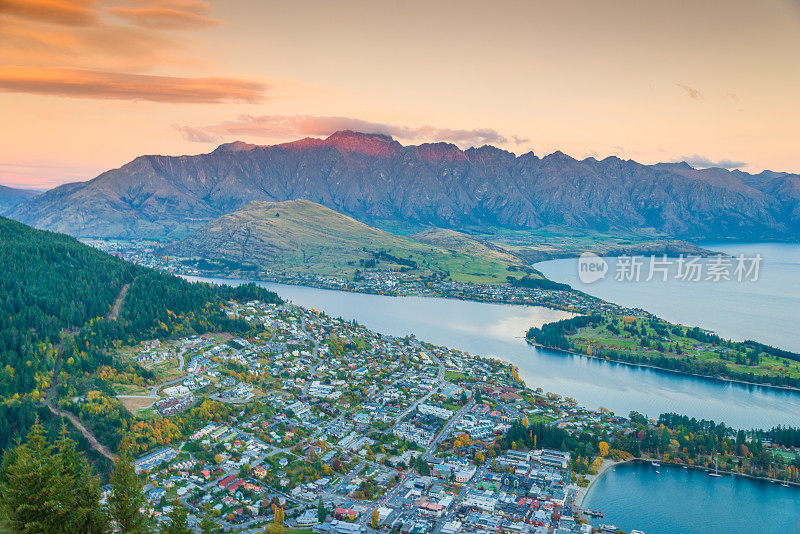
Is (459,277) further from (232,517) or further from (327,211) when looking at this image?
(232,517)

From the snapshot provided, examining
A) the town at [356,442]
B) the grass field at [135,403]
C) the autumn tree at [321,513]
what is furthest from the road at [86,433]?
the autumn tree at [321,513]

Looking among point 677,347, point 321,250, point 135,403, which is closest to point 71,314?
point 135,403

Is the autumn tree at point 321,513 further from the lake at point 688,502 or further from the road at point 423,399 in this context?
the lake at point 688,502

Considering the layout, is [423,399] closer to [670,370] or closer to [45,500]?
[670,370]

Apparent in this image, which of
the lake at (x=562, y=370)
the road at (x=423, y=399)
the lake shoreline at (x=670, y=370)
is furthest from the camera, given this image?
the lake shoreline at (x=670, y=370)

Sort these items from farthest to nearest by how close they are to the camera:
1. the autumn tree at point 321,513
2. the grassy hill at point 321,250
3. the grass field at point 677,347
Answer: the grassy hill at point 321,250 < the grass field at point 677,347 < the autumn tree at point 321,513

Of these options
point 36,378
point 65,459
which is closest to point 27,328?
point 36,378
